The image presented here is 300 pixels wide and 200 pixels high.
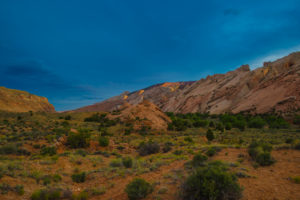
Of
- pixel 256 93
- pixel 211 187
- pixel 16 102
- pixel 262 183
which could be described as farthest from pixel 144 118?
pixel 16 102

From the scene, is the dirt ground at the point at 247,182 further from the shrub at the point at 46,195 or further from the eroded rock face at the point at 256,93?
the eroded rock face at the point at 256,93

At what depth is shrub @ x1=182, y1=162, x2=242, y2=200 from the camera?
16.9 ft

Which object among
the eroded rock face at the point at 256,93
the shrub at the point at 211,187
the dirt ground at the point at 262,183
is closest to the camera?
the shrub at the point at 211,187

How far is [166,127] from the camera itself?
3462 centimetres

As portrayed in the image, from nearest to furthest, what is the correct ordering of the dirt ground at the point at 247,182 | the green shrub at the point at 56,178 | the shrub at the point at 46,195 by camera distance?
1. the dirt ground at the point at 247,182
2. the shrub at the point at 46,195
3. the green shrub at the point at 56,178

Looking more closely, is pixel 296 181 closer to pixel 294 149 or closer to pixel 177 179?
pixel 177 179

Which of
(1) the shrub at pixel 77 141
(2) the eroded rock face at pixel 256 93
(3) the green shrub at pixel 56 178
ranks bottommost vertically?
(3) the green shrub at pixel 56 178

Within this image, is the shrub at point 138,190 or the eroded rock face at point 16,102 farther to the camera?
the eroded rock face at point 16,102

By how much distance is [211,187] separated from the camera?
17.1ft

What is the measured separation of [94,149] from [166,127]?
64.3ft

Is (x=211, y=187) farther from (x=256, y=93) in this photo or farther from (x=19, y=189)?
(x=256, y=93)

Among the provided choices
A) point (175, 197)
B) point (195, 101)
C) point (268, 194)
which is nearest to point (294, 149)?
point (268, 194)

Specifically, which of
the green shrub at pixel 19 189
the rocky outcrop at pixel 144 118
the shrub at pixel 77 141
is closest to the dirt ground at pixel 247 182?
the green shrub at pixel 19 189

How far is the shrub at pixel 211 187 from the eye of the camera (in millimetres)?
5160
